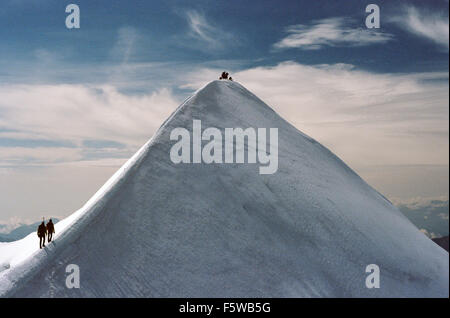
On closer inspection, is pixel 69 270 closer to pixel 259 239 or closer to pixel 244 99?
pixel 259 239

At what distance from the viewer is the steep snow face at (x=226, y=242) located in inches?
471

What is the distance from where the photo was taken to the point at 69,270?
12.3m

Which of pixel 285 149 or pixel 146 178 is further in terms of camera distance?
pixel 285 149

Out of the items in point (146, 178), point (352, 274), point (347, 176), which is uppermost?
point (347, 176)

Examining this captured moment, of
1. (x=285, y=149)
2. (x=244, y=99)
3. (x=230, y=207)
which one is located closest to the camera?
(x=230, y=207)

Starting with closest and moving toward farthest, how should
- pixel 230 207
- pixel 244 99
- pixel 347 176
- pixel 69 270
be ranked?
pixel 69 270
pixel 230 207
pixel 347 176
pixel 244 99

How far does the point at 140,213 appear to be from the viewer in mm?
13562

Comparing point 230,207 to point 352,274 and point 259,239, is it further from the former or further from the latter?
point 352,274

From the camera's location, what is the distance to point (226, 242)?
1293 centimetres

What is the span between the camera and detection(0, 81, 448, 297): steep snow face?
39.3ft
